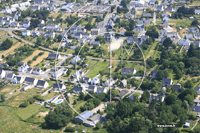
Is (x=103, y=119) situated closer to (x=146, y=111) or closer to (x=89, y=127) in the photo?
(x=89, y=127)

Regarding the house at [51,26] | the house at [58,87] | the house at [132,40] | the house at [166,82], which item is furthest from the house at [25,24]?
the house at [166,82]

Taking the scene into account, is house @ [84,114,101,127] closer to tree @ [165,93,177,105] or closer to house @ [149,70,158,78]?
tree @ [165,93,177,105]

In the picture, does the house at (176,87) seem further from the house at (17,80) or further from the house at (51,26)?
the house at (51,26)

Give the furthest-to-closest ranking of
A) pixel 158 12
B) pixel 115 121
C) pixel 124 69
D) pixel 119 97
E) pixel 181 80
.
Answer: pixel 158 12, pixel 124 69, pixel 181 80, pixel 119 97, pixel 115 121

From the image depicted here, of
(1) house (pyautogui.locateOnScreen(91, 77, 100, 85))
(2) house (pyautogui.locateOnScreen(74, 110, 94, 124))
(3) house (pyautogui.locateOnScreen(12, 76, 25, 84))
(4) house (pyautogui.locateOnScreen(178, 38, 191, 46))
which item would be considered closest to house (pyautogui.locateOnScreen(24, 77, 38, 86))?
(3) house (pyautogui.locateOnScreen(12, 76, 25, 84))

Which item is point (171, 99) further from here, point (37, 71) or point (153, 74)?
point (37, 71)

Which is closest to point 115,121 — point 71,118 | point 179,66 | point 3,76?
Result: point 71,118
